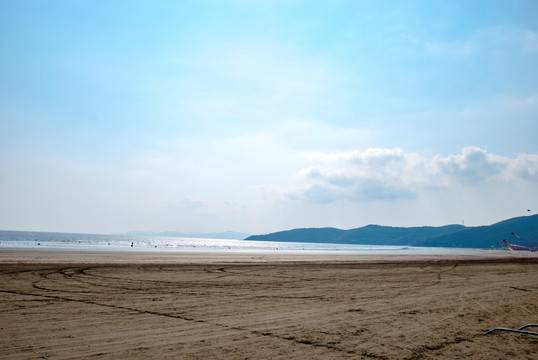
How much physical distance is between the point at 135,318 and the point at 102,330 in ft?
4.07

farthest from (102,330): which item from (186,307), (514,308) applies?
(514,308)

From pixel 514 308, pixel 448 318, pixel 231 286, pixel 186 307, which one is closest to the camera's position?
pixel 448 318

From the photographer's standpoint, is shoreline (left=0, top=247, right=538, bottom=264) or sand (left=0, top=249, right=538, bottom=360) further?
shoreline (left=0, top=247, right=538, bottom=264)

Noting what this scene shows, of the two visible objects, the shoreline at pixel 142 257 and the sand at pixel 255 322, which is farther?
the shoreline at pixel 142 257

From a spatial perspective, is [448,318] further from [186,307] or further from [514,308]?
[186,307]

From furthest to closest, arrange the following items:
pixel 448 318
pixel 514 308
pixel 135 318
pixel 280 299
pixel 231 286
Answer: pixel 231 286, pixel 280 299, pixel 514 308, pixel 448 318, pixel 135 318

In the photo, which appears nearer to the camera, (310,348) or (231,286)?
(310,348)

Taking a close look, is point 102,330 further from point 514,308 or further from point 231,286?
point 514,308

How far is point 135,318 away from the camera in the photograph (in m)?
→ 8.85

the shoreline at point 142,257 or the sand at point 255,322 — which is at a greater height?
the sand at point 255,322

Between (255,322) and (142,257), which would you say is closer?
(255,322)

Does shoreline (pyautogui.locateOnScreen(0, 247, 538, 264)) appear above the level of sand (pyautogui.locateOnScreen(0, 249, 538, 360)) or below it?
below

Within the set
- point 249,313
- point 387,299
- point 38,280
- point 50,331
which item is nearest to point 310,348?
point 249,313

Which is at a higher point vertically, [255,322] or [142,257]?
[255,322]
